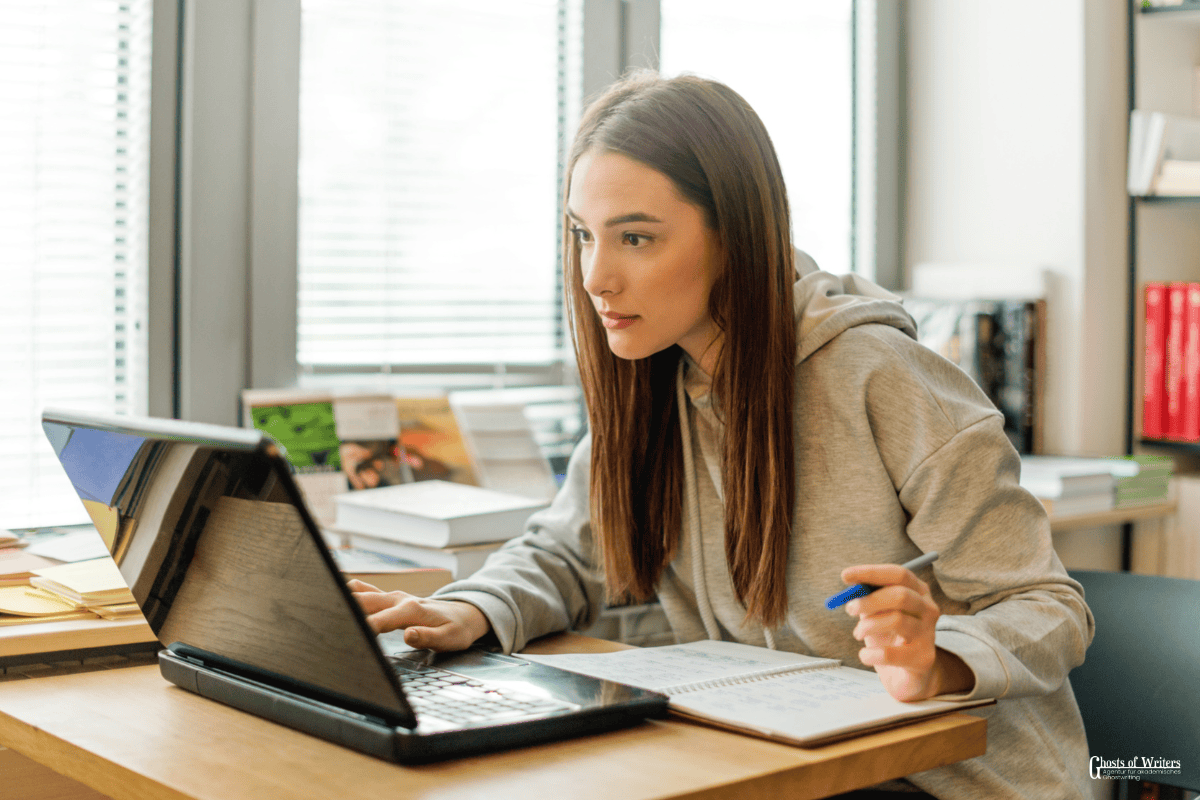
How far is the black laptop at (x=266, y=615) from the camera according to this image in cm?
73

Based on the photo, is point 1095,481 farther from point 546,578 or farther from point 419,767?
point 419,767

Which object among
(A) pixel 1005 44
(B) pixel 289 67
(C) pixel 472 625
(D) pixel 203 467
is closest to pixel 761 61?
(A) pixel 1005 44

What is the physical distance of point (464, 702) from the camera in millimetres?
858

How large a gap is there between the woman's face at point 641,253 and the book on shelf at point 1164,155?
1.49 metres

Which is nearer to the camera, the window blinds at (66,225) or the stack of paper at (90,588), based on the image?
the stack of paper at (90,588)

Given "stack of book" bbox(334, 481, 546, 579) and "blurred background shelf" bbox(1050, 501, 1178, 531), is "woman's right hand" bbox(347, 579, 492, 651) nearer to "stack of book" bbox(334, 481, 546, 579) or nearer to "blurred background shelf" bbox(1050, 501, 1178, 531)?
"stack of book" bbox(334, 481, 546, 579)

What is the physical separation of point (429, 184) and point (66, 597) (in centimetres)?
106

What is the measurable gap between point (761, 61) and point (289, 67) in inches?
41.5

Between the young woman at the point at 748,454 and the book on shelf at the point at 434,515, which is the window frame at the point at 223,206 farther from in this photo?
the young woman at the point at 748,454

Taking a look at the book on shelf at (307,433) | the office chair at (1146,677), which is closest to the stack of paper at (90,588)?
the book on shelf at (307,433)

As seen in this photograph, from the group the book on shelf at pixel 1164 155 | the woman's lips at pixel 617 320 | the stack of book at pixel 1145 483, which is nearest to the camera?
the woman's lips at pixel 617 320

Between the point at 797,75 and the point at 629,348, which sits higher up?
the point at 797,75

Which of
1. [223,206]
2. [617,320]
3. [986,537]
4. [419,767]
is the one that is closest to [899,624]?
[986,537]

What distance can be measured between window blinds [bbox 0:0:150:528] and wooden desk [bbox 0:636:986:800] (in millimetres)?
802
